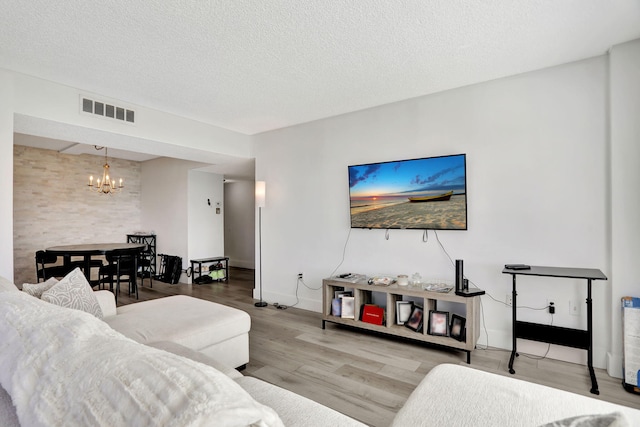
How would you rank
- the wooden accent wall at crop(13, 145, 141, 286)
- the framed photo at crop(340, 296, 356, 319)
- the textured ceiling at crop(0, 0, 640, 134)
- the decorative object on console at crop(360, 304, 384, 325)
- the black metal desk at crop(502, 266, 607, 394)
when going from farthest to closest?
the wooden accent wall at crop(13, 145, 141, 286)
the framed photo at crop(340, 296, 356, 319)
the decorative object on console at crop(360, 304, 384, 325)
the black metal desk at crop(502, 266, 607, 394)
the textured ceiling at crop(0, 0, 640, 134)

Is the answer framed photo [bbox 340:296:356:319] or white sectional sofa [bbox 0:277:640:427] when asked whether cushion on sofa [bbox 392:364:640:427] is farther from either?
framed photo [bbox 340:296:356:319]

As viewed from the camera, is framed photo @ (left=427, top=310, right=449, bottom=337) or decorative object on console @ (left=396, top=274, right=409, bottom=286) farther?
decorative object on console @ (left=396, top=274, right=409, bottom=286)

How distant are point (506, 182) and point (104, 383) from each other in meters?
3.40

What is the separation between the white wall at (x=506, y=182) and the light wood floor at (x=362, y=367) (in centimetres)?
36

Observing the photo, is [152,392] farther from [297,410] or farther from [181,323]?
[181,323]

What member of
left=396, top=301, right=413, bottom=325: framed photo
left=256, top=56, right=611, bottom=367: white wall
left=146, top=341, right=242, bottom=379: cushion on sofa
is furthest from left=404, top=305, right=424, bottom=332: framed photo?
left=146, top=341, right=242, bottom=379: cushion on sofa

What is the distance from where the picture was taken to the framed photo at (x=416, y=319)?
3.21 metres

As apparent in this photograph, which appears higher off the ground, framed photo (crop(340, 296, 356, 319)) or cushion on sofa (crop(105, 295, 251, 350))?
cushion on sofa (crop(105, 295, 251, 350))

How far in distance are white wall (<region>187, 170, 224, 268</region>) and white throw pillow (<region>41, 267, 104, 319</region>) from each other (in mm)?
4181

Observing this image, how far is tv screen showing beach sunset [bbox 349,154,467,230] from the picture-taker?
10.9 feet

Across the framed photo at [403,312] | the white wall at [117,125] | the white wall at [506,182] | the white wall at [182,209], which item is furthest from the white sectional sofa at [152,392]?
the white wall at [182,209]

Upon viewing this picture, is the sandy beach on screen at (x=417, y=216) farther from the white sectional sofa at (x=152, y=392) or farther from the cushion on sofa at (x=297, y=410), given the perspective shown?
the cushion on sofa at (x=297, y=410)

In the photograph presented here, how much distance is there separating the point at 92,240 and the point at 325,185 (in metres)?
5.41

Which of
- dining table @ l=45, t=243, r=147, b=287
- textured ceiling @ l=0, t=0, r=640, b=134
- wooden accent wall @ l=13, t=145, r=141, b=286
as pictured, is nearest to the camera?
textured ceiling @ l=0, t=0, r=640, b=134
